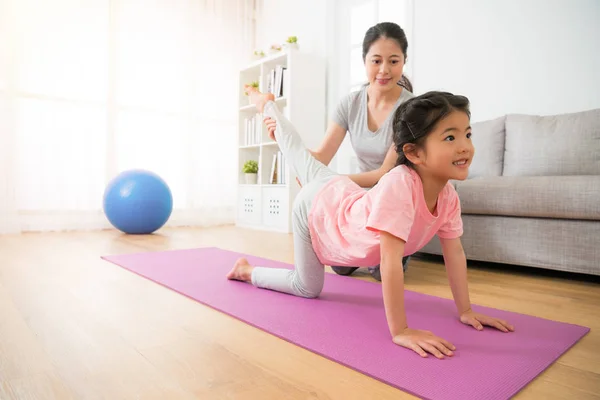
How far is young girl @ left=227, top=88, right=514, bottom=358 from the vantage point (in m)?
1.02

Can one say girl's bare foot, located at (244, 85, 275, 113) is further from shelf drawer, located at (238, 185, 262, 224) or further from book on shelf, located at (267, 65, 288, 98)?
shelf drawer, located at (238, 185, 262, 224)

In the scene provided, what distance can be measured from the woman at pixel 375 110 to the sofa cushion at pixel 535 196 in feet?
1.71

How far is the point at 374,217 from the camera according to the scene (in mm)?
1022

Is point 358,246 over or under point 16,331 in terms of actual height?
over

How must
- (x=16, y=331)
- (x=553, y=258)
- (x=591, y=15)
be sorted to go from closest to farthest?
(x=16, y=331) < (x=553, y=258) < (x=591, y=15)

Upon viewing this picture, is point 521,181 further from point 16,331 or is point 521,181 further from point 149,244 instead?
point 149,244

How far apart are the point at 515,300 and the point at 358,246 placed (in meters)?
0.71

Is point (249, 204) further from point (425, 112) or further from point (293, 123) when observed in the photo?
point (425, 112)

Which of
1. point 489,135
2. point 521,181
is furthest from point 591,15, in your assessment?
point 521,181

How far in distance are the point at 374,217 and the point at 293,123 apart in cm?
290

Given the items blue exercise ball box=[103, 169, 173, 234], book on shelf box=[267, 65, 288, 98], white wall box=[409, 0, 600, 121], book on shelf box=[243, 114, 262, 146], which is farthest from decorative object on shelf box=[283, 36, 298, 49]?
blue exercise ball box=[103, 169, 173, 234]

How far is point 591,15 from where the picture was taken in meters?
2.49

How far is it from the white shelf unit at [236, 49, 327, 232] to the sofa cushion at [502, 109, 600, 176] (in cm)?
176

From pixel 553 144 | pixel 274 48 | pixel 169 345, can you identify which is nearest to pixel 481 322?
pixel 169 345
